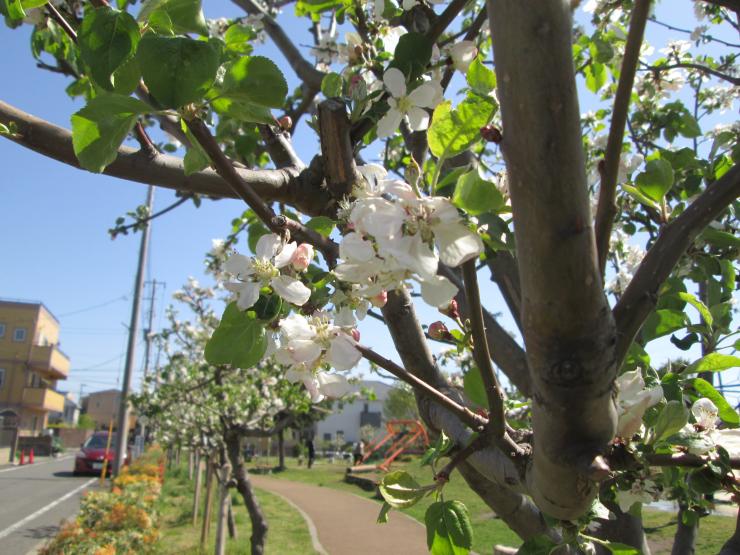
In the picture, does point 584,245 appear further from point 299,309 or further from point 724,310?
point 724,310

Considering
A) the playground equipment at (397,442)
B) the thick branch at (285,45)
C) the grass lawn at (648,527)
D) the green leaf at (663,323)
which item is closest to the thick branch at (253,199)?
the green leaf at (663,323)

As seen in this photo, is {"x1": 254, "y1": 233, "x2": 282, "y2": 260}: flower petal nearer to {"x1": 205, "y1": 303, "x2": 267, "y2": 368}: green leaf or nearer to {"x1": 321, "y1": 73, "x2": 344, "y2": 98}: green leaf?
{"x1": 205, "y1": 303, "x2": 267, "y2": 368}: green leaf

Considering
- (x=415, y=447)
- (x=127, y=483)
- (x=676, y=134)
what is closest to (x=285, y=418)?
(x=127, y=483)

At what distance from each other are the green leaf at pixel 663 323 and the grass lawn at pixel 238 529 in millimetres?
9113

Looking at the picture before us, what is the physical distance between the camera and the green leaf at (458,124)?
0.74m

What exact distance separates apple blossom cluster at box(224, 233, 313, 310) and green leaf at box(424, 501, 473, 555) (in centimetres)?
Answer: 44

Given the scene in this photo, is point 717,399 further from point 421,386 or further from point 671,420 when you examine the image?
point 421,386

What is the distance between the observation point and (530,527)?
4.80ft

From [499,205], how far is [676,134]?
3.23m

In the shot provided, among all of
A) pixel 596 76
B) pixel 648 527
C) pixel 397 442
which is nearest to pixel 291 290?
pixel 596 76

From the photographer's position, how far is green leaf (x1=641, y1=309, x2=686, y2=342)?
129cm

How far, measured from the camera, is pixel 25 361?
137 ft

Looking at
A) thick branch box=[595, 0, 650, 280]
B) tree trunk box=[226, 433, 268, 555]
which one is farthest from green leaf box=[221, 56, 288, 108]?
tree trunk box=[226, 433, 268, 555]

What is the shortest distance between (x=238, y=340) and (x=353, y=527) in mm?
12059
